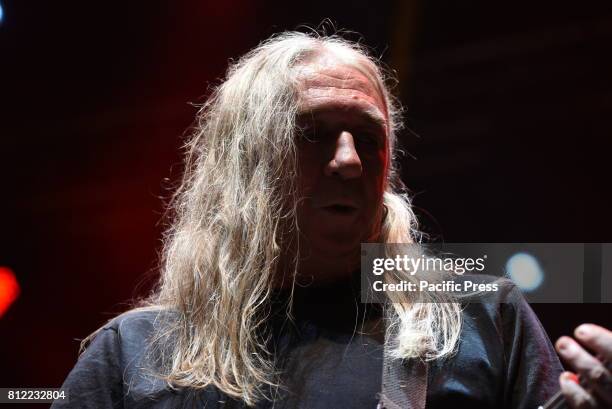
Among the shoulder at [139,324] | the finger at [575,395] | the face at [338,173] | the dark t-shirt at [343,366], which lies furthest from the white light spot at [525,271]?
the shoulder at [139,324]

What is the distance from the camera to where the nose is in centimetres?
146

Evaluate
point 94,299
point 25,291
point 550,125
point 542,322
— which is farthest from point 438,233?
point 25,291

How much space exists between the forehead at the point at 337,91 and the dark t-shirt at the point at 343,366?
1.08 ft

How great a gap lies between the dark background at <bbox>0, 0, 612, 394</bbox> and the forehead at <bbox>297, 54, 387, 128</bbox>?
459mm

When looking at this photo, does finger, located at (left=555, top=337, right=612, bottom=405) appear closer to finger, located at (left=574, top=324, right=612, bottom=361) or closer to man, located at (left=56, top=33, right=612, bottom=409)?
finger, located at (left=574, top=324, right=612, bottom=361)

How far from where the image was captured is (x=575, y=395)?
1.06 m

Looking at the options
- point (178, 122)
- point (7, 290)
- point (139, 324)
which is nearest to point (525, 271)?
point (139, 324)

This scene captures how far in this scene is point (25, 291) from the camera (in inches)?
85.5

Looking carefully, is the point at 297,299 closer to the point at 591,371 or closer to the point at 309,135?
the point at 309,135

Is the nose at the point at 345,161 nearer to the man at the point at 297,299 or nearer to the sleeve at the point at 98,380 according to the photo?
the man at the point at 297,299

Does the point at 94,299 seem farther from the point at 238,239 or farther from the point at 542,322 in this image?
the point at 542,322

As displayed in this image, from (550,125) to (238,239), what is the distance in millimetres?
865

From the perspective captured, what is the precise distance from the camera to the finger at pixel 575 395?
3.43 feet

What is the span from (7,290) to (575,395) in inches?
61.5
